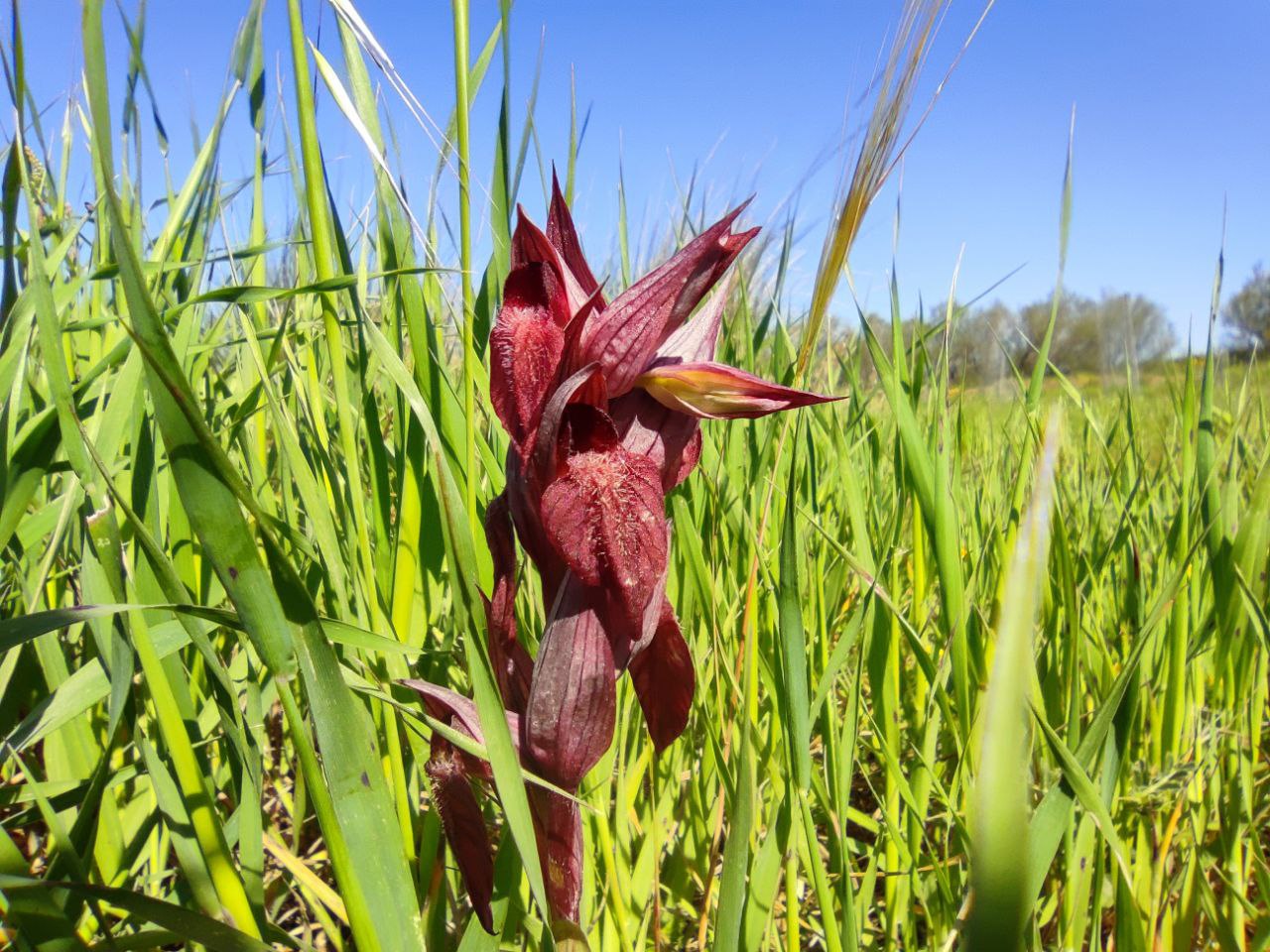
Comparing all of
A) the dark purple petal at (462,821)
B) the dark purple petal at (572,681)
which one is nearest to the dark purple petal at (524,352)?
the dark purple petal at (572,681)

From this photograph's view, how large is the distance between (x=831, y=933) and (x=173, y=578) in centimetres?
50

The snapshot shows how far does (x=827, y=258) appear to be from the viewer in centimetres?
65

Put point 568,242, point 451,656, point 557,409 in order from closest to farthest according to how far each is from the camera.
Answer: point 557,409 < point 568,242 < point 451,656

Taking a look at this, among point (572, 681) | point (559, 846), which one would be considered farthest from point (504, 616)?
point (559, 846)

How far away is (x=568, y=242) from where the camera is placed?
59 centimetres

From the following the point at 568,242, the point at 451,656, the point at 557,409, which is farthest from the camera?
the point at 451,656

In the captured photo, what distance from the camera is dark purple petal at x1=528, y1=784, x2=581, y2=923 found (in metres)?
0.58

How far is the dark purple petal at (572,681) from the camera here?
0.53 meters

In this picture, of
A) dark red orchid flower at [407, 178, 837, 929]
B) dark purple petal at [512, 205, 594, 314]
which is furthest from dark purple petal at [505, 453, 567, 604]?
dark purple petal at [512, 205, 594, 314]

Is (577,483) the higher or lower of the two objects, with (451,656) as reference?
higher

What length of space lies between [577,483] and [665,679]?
0.19 meters

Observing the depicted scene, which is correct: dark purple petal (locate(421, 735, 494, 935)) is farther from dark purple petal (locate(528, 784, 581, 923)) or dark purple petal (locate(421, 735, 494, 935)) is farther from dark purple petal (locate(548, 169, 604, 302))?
dark purple petal (locate(548, 169, 604, 302))

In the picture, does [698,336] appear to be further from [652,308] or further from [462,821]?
[462,821]

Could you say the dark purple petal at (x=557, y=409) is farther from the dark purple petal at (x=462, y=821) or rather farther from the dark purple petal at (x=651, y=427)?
the dark purple petal at (x=462, y=821)
